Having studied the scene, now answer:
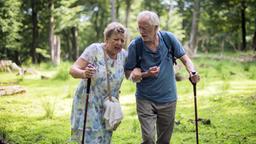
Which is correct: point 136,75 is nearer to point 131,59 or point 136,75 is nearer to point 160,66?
point 131,59

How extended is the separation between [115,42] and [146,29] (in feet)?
1.06

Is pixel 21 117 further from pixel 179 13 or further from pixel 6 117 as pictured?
pixel 179 13

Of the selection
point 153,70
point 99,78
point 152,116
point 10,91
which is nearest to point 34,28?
point 10,91

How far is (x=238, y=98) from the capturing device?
9.12 m

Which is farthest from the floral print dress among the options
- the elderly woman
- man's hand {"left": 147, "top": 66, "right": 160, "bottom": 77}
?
man's hand {"left": 147, "top": 66, "right": 160, "bottom": 77}

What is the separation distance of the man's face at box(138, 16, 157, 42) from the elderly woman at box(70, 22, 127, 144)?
0.59 ft

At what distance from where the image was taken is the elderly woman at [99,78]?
377 cm

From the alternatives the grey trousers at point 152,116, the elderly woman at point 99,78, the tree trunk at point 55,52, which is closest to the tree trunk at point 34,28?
the tree trunk at point 55,52

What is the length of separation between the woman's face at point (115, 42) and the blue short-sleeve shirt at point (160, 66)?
0.21 meters

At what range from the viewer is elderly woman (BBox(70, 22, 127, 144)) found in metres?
3.77

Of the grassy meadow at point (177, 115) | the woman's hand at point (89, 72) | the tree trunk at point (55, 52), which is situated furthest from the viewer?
the tree trunk at point (55, 52)

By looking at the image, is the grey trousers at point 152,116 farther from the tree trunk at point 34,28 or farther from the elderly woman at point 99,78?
the tree trunk at point 34,28

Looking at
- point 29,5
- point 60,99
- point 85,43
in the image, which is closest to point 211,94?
point 60,99

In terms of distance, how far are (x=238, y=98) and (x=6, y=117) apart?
4.75 meters
